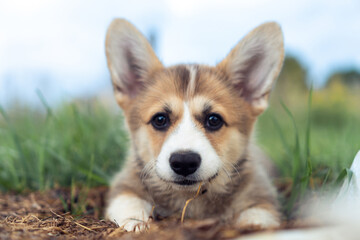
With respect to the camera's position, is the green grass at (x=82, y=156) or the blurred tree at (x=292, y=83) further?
the blurred tree at (x=292, y=83)

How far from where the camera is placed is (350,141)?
3740mm

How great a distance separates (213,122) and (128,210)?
103 cm

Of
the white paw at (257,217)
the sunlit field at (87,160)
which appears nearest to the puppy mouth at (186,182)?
the white paw at (257,217)

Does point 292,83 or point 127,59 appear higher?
point 127,59

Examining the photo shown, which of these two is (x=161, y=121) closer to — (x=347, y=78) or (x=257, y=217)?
(x=257, y=217)

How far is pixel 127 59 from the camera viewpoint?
3467mm

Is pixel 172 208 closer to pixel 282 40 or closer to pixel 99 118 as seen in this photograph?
pixel 282 40

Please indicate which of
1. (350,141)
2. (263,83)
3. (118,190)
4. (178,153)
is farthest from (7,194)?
(350,141)

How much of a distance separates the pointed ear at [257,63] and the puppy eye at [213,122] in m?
0.54

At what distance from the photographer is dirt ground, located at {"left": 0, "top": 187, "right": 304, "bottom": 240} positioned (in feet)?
5.70

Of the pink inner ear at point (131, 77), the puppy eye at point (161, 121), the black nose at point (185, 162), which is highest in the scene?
the pink inner ear at point (131, 77)

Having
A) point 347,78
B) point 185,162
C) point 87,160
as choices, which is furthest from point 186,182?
point 347,78

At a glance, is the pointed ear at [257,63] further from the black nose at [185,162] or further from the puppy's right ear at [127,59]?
the black nose at [185,162]

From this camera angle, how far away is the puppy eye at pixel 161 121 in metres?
2.96
